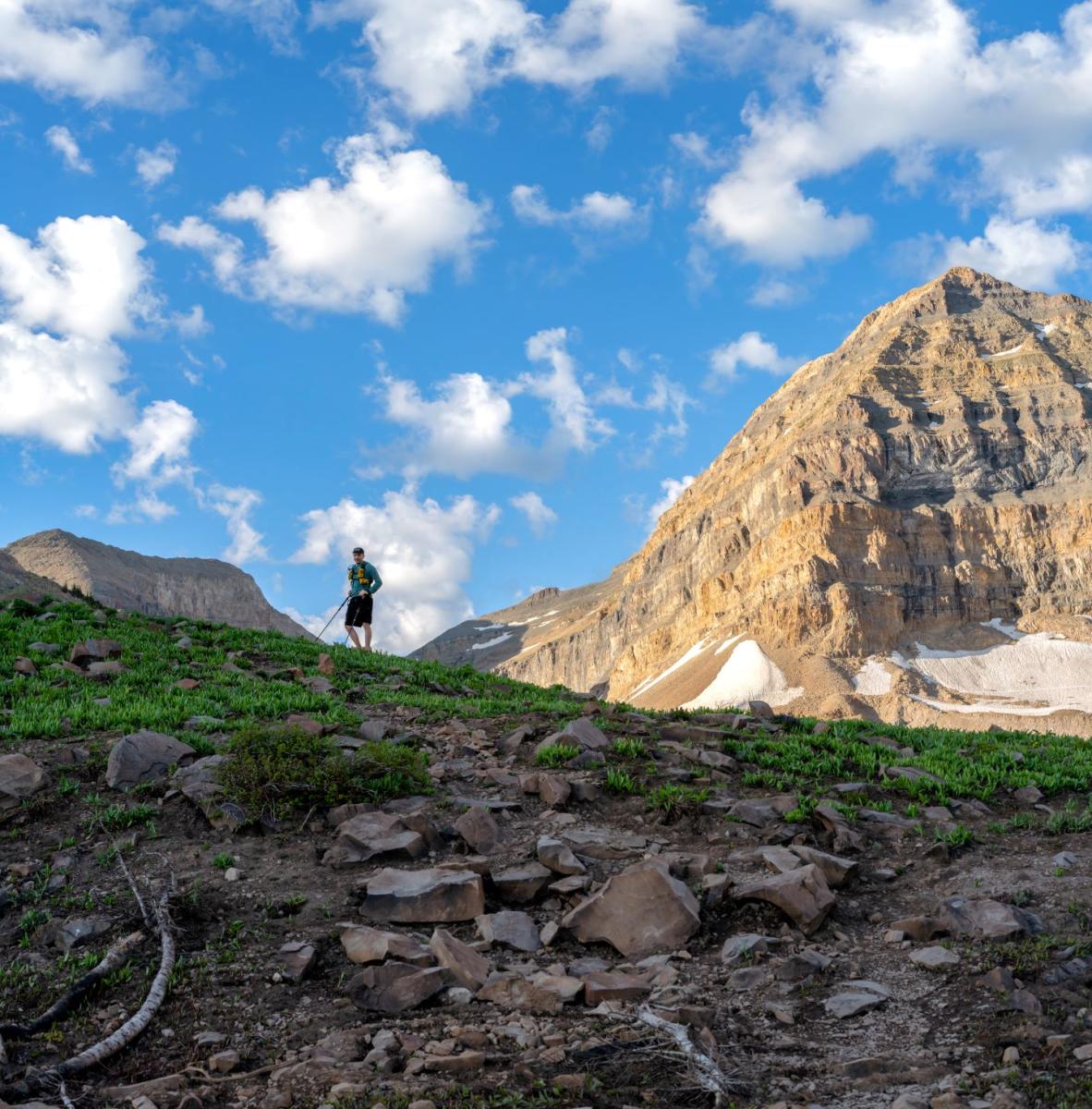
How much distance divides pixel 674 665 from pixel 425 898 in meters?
130

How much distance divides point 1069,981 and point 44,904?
726 centimetres

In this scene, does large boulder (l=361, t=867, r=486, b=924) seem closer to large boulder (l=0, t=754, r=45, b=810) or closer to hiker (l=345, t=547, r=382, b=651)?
large boulder (l=0, t=754, r=45, b=810)

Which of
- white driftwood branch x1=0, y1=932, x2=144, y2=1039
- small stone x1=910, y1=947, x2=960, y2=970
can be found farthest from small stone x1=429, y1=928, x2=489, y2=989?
small stone x1=910, y1=947, x2=960, y2=970

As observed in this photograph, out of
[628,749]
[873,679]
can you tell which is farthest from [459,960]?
[873,679]

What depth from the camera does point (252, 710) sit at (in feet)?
39.9

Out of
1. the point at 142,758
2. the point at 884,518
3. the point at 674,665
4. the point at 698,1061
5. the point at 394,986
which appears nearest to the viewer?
the point at 698,1061

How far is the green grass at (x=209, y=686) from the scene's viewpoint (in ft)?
37.2

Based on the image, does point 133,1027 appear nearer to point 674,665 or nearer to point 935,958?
point 935,958

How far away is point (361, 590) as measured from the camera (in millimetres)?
21828

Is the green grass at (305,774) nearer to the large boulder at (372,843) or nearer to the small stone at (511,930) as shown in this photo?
the large boulder at (372,843)

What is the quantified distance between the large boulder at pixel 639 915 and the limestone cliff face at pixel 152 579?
131 meters

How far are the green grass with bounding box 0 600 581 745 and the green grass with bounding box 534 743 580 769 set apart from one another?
2.25 meters

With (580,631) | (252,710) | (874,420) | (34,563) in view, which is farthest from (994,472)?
(252,710)

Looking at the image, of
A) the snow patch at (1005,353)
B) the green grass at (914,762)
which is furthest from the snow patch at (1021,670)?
the green grass at (914,762)
